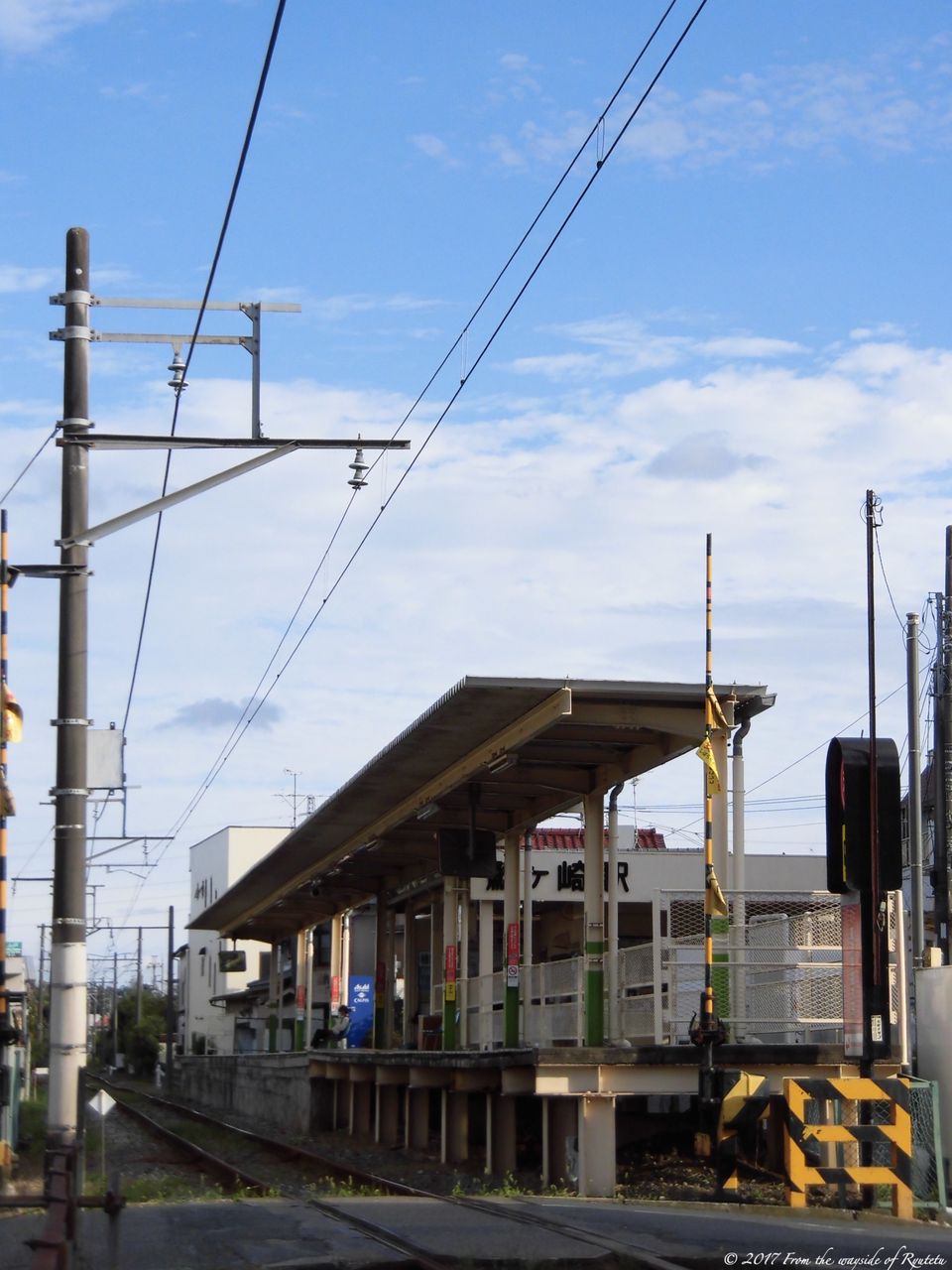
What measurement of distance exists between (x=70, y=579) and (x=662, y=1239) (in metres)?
6.00

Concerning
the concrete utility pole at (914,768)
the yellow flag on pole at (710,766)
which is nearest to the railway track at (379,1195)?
the yellow flag on pole at (710,766)

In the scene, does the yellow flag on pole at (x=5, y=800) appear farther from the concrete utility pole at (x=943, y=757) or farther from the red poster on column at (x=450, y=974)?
the concrete utility pole at (x=943, y=757)

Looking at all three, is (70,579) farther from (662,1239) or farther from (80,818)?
(662,1239)

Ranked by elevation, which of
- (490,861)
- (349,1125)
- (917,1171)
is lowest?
(349,1125)

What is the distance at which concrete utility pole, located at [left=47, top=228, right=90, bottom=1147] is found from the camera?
36.3 ft

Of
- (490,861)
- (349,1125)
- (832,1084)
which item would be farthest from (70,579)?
(349,1125)

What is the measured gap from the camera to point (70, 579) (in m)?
11.9

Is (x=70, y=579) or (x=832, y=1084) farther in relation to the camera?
(x=832, y=1084)

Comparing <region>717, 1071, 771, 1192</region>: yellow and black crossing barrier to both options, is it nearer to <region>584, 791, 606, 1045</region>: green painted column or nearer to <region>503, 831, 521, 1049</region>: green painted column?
<region>584, 791, 606, 1045</region>: green painted column

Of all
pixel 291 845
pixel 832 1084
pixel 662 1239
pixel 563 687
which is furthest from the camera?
pixel 291 845

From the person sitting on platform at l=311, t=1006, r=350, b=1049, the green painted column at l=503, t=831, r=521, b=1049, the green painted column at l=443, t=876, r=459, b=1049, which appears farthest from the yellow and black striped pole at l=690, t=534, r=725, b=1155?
the person sitting on platform at l=311, t=1006, r=350, b=1049

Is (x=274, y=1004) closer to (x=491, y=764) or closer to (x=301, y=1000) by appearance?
(x=301, y=1000)

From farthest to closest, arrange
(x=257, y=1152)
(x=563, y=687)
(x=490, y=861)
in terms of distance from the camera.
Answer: (x=257, y=1152), (x=490, y=861), (x=563, y=687)

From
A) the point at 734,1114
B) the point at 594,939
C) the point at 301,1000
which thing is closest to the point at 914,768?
the point at 594,939
